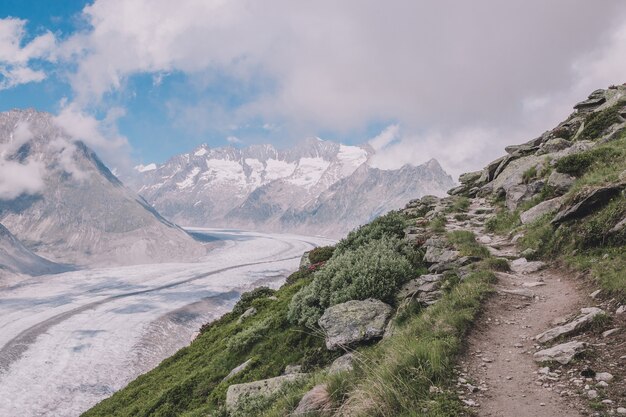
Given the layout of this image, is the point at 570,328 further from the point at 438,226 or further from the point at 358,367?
the point at 438,226

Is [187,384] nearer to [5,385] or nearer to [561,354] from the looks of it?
[561,354]

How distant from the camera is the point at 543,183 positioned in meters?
19.6

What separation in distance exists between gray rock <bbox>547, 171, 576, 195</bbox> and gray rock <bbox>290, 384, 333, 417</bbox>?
605 inches

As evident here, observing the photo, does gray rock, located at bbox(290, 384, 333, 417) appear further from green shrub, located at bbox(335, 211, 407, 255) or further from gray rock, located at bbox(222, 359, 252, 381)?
green shrub, located at bbox(335, 211, 407, 255)

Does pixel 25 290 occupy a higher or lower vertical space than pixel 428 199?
lower

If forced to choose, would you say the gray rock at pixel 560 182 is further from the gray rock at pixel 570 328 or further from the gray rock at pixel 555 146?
the gray rock at pixel 570 328

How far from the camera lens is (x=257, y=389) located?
35.9ft

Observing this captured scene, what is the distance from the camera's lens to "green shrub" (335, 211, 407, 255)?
19422 millimetres

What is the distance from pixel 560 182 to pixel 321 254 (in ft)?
52.0

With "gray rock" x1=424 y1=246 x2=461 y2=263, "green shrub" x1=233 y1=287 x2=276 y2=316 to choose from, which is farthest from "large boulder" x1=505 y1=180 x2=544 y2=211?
"green shrub" x1=233 y1=287 x2=276 y2=316

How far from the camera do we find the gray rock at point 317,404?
7102 millimetres

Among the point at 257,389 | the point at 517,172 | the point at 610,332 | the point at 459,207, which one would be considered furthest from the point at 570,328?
the point at 517,172

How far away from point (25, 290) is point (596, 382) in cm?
22921

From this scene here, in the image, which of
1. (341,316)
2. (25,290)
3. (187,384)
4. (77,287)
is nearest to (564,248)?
(341,316)
